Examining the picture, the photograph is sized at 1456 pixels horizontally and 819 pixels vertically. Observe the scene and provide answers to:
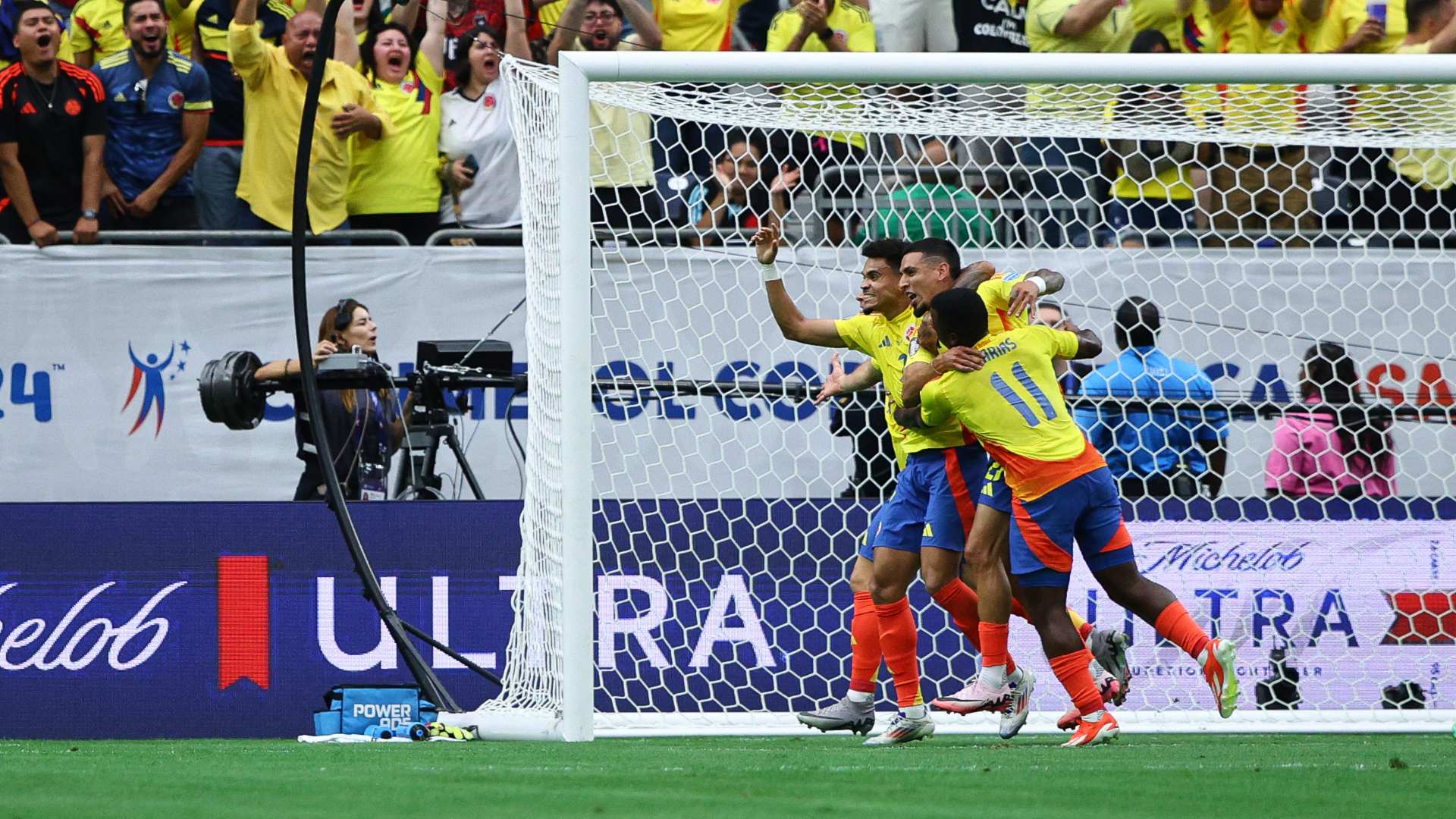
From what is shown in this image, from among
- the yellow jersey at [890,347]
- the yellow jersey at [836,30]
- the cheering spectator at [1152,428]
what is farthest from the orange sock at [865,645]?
the yellow jersey at [836,30]

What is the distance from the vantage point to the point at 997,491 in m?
6.46

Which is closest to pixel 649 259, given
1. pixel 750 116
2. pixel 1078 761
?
pixel 750 116

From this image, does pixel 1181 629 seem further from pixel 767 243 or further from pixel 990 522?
pixel 767 243

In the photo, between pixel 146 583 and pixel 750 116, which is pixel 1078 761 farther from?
pixel 146 583

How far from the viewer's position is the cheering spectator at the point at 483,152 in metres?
10.3

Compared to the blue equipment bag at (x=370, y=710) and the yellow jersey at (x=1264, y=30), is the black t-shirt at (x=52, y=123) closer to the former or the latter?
the blue equipment bag at (x=370, y=710)

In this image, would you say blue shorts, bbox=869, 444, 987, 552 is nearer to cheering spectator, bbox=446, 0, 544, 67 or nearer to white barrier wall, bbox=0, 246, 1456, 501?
white barrier wall, bbox=0, 246, 1456, 501

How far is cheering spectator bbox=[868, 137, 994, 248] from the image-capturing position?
905 cm

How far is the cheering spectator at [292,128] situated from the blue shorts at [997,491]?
4940 mm

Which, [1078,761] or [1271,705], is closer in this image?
[1078,761]

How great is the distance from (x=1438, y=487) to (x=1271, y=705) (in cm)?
157

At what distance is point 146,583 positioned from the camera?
8.19 metres

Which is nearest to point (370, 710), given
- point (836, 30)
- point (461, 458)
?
point (461, 458)

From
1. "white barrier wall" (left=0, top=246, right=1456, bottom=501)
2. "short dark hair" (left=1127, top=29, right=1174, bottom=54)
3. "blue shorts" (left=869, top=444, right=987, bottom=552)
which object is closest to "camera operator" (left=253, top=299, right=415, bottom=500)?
"white barrier wall" (left=0, top=246, right=1456, bottom=501)
